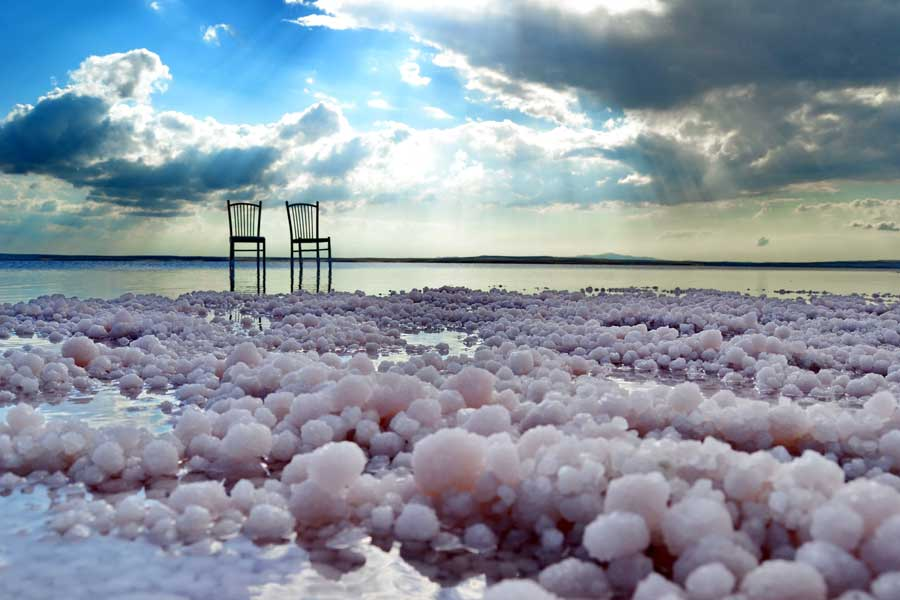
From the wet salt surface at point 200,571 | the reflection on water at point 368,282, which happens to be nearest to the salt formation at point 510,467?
the wet salt surface at point 200,571

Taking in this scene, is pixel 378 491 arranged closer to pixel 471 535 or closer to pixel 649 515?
pixel 471 535

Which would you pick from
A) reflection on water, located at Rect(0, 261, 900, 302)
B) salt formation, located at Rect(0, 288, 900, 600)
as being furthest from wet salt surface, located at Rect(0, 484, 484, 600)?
reflection on water, located at Rect(0, 261, 900, 302)

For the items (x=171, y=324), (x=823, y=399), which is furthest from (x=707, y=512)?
(x=171, y=324)

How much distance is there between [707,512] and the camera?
0.91 m

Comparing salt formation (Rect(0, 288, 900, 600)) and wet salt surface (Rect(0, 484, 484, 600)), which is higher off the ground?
salt formation (Rect(0, 288, 900, 600))

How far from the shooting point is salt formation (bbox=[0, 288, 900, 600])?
89cm

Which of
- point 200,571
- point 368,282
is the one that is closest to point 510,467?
point 200,571

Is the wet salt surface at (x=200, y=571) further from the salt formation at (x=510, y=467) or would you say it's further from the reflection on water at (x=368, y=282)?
the reflection on water at (x=368, y=282)

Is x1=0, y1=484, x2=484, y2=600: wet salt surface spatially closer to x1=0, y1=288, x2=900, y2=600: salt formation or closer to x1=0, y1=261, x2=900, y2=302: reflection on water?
x1=0, y1=288, x2=900, y2=600: salt formation

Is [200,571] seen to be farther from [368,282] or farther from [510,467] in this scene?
[368,282]

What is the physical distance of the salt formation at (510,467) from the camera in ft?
2.93

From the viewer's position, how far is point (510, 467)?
1132 millimetres

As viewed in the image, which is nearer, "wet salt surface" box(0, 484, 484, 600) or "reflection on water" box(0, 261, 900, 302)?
"wet salt surface" box(0, 484, 484, 600)

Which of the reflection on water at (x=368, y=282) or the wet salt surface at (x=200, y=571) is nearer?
the wet salt surface at (x=200, y=571)
